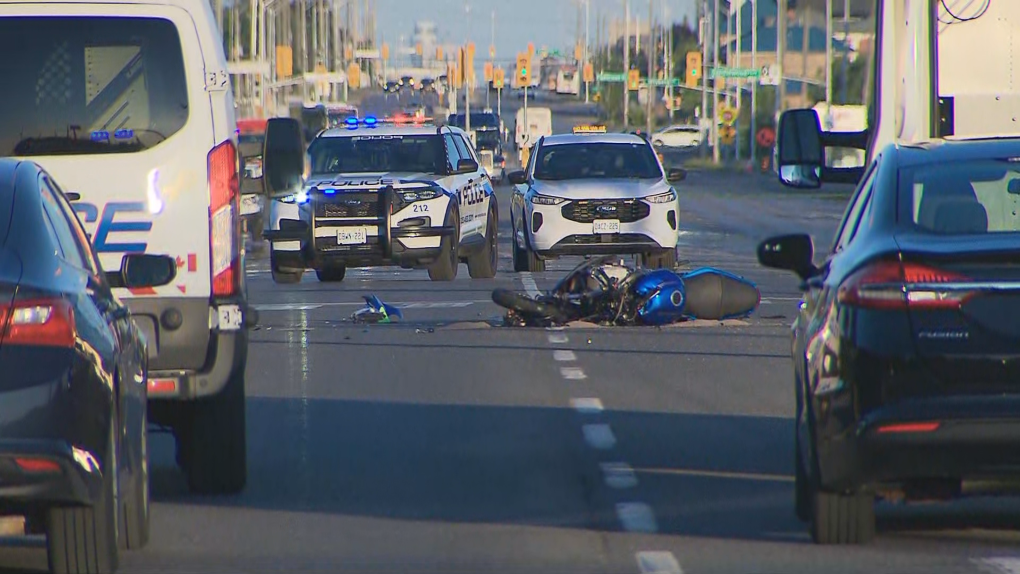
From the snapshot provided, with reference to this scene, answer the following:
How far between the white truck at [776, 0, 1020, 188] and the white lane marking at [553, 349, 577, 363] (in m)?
4.47

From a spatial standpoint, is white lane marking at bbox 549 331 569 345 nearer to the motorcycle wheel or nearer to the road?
the road

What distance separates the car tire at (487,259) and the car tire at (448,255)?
2.73ft

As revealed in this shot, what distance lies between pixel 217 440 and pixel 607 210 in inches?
627

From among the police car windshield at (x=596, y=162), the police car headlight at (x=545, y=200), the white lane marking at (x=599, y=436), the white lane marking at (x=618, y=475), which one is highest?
the police car windshield at (x=596, y=162)

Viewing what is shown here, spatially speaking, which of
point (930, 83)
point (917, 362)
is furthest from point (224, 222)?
point (930, 83)

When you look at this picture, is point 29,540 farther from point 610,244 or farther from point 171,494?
point 610,244

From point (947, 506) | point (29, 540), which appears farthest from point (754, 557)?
point (29, 540)

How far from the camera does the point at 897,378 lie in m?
7.49

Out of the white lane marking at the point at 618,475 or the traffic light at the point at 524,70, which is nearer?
the white lane marking at the point at 618,475

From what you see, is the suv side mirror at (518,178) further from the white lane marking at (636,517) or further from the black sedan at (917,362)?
the black sedan at (917,362)

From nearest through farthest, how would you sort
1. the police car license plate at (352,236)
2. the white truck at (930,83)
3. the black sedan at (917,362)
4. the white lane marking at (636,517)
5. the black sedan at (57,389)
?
the black sedan at (57,389) → the black sedan at (917,362) → the white lane marking at (636,517) → the white truck at (930,83) → the police car license plate at (352,236)

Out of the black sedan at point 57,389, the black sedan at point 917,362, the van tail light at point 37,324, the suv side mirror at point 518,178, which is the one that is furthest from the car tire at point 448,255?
the van tail light at point 37,324

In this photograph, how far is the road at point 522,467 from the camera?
8234mm

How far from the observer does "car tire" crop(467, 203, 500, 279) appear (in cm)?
2583
